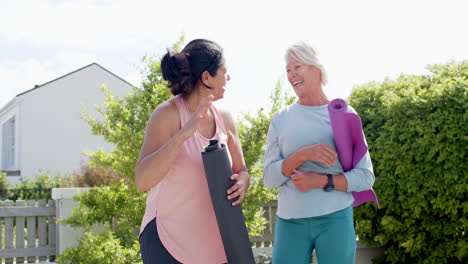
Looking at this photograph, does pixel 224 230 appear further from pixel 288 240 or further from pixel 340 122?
pixel 340 122

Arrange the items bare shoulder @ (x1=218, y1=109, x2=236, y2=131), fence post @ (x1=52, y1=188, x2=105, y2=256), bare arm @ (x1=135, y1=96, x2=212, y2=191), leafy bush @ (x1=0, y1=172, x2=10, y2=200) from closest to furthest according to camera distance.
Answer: bare arm @ (x1=135, y1=96, x2=212, y2=191) → bare shoulder @ (x1=218, y1=109, x2=236, y2=131) → fence post @ (x1=52, y1=188, x2=105, y2=256) → leafy bush @ (x1=0, y1=172, x2=10, y2=200)

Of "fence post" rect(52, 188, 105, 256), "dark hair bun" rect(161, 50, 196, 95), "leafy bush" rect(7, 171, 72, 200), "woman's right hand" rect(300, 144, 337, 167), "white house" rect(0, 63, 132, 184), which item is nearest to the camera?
"dark hair bun" rect(161, 50, 196, 95)

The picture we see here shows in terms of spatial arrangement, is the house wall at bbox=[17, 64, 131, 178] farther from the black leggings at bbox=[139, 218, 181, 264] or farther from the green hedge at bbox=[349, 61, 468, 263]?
the black leggings at bbox=[139, 218, 181, 264]

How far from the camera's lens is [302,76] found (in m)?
2.36

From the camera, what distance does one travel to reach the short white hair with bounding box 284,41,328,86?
7.68 feet

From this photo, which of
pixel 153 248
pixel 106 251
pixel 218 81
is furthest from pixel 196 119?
pixel 106 251

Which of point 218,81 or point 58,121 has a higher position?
point 58,121

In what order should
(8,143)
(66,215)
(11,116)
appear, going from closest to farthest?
(66,215) < (11,116) < (8,143)

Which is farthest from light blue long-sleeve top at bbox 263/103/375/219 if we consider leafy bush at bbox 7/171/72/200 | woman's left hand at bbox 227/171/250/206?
leafy bush at bbox 7/171/72/200


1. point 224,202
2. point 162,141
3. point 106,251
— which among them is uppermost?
point 162,141

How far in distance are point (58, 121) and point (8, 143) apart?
3.57m

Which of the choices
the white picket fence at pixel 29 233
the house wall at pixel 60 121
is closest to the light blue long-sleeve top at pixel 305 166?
the white picket fence at pixel 29 233

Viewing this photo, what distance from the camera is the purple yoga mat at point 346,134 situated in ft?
7.37

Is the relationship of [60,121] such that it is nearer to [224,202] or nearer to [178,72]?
[178,72]
